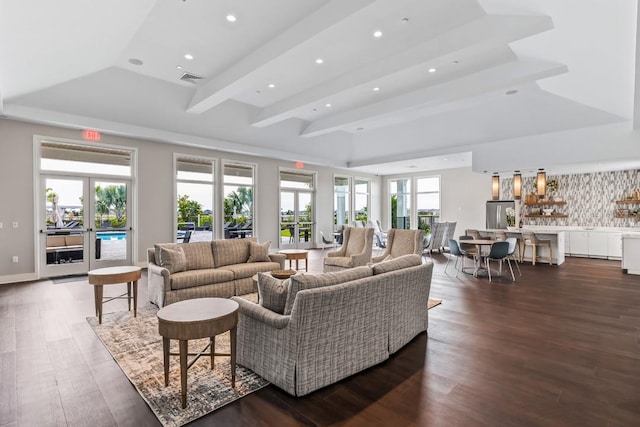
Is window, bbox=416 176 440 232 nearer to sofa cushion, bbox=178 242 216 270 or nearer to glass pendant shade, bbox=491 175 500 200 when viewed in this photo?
glass pendant shade, bbox=491 175 500 200

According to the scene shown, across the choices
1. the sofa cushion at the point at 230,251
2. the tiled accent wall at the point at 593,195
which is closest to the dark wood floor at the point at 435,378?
the sofa cushion at the point at 230,251

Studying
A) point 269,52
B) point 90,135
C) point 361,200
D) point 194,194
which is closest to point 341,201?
point 361,200

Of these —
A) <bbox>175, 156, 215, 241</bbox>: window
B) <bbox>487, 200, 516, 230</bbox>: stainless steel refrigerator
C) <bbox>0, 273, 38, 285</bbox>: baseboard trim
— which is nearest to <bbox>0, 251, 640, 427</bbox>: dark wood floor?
<bbox>0, 273, 38, 285</bbox>: baseboard trim

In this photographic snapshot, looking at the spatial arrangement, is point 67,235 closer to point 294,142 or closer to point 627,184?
point 294,142

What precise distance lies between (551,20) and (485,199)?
8762mm

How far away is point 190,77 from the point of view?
Result: 652 cm

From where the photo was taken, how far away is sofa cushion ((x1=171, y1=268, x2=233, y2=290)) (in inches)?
171

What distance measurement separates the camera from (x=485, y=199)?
11.5m

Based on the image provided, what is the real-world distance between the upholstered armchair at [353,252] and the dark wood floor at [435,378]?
1.89 metres

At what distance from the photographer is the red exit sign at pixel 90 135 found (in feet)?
22.6

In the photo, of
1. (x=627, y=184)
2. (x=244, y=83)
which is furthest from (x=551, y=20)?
Result: (x=627, y=184)

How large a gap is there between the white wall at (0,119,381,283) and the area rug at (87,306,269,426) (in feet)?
13.0

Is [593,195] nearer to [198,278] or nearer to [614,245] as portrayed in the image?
[614,245]

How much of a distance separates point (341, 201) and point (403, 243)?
7.07 metres
